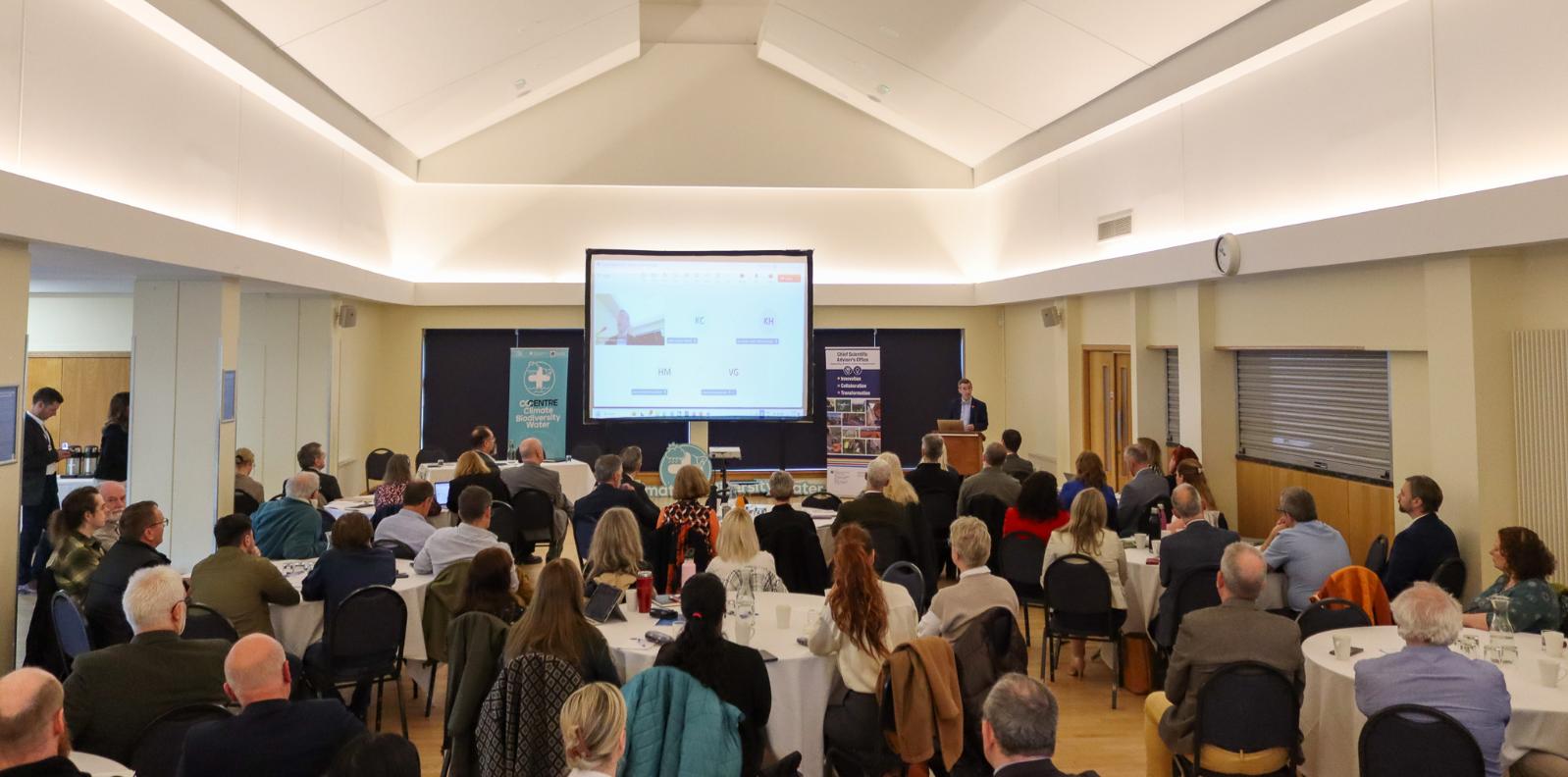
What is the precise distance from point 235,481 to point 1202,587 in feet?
24.2

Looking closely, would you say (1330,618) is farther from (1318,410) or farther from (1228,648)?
(1318,410)

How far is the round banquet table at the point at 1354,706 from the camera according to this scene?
323 centimetres

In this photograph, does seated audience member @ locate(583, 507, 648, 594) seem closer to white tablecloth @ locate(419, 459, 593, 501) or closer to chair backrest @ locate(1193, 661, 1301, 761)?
chair backrest @ locate(1193, 661, 1301, 761)

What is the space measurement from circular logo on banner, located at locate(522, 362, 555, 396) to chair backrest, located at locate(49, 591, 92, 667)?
8295 mm

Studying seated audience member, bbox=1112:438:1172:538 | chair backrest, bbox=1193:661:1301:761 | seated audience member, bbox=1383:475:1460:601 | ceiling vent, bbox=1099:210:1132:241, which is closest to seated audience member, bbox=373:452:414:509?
seated audience member, bbox=1112:438:1172:538

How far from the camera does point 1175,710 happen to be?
3697mm

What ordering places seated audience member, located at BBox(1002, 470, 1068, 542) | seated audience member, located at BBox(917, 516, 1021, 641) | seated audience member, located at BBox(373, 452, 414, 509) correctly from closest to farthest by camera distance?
seated audience member, located at BBox(917, 516, 1021, 641) < seated audience member, located at BBox(1002, 470, 1068, 542) < seated audience member, located at BBox(373, 452, 414, 509)

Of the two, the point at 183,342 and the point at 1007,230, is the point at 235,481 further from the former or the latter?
the point at 1007,230

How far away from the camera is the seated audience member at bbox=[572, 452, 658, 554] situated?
6758 mm

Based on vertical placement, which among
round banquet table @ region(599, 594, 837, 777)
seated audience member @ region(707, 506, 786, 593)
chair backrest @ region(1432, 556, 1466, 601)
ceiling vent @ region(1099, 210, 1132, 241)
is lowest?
round banquet table @ region(599, 594, 837, 777)

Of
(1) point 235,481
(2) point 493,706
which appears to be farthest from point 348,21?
(2) point 493,706

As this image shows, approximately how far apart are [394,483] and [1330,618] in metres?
6.10

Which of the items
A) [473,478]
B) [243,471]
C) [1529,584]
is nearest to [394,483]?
[473,478]

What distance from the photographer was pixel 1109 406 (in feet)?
34.6
